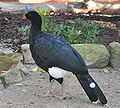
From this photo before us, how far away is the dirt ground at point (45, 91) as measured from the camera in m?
4.24

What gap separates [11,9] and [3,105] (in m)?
7.50

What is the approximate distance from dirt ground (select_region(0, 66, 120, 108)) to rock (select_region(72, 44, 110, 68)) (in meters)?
0.29

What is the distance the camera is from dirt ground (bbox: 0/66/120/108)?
4238 millimetres

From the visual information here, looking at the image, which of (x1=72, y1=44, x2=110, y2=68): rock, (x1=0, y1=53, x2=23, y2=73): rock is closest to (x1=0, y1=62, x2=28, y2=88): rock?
(x1=0, y1=53, x2=23, y2=73): rock

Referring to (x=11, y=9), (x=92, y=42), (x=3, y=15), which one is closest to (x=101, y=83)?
(x=92, y=42)

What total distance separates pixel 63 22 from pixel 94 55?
3.47m

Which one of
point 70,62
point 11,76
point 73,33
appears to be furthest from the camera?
point 73,33

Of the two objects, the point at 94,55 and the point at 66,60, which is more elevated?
the point at 66,60

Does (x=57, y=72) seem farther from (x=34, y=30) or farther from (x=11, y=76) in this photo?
(x=11, y=76)

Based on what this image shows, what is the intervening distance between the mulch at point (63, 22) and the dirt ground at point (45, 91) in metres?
1.77

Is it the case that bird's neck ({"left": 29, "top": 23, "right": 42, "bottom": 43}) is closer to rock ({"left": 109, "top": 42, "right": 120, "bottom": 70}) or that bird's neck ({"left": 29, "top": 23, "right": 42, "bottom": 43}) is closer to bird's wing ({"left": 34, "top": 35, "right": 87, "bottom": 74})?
bird's wing ({"left": 34, "top": 35, "right": 87, "bottom": 74})

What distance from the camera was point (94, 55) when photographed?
593 cm

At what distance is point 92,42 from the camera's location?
670 centimetres

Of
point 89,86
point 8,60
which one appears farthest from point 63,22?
point 89,86
